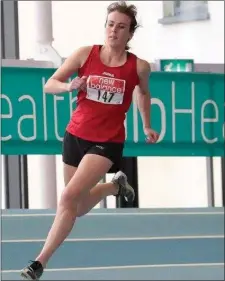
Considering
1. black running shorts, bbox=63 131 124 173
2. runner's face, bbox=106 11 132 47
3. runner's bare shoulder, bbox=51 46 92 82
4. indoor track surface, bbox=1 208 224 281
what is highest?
runner's face, bbox=106 11 132 47

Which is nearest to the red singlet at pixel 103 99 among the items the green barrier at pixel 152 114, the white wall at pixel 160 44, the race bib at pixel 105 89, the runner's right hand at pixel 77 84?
the race bib at pixel 105 89

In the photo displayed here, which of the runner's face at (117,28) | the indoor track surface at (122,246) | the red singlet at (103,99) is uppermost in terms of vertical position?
the runner's face at (117,28)

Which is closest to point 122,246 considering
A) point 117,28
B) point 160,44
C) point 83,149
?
A: point 83,149

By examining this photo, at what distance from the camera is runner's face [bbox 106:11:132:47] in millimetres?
3705

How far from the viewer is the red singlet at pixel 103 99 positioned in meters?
3.79

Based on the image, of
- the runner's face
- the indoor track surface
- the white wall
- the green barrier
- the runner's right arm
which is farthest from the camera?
the white wall

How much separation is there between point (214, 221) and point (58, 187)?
2.22 meters

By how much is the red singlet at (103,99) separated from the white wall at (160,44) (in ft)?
16.8

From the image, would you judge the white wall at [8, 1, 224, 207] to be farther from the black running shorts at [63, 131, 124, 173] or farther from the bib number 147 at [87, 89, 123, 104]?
the bib number 147 at [87, 89, 123, 104]

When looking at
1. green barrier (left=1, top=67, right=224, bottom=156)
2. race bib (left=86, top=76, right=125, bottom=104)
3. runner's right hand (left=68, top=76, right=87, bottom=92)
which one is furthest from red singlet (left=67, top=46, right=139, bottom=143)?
green barrier (left=1, top=67, right=224, bottom=156)

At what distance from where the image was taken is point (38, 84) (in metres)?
7.02

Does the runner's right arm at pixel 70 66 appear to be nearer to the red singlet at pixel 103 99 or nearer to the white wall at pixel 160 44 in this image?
the red singlet at pixel 103 99

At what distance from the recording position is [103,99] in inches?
151

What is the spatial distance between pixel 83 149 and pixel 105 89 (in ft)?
1.19
